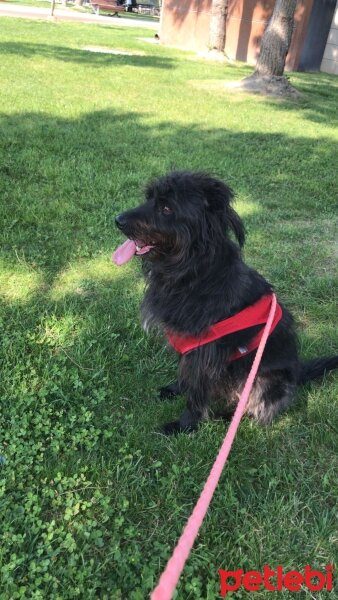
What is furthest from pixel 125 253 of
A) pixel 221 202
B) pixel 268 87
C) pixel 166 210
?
pixel 268 87

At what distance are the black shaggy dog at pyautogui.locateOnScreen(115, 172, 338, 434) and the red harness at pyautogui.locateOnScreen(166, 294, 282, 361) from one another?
0.09 ft

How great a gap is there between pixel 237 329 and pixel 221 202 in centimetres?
63

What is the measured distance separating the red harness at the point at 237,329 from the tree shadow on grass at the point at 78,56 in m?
11.9

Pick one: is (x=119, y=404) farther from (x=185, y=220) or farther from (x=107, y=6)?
(x=107, y=6)

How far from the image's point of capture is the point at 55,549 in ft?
6.19

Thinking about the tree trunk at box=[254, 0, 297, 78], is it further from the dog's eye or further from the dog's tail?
the dog's eye

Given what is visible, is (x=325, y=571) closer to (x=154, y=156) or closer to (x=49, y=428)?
(x=49, y=428)

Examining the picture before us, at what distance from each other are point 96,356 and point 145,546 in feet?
4.03

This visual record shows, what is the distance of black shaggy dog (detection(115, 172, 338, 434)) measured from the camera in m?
2.16

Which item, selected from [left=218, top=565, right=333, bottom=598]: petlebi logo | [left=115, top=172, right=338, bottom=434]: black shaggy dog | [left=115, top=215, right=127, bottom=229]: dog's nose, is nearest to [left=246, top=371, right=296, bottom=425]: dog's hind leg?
[left=115, top=172, right=338, bottom=434]: black shaggy dog

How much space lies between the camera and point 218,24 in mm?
15328

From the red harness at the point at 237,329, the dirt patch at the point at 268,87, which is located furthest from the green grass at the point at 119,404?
the dirt patch at the point at 268,87

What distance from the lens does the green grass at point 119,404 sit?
1.93m

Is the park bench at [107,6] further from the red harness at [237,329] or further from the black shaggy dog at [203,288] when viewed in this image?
the red harness at [237,329]
